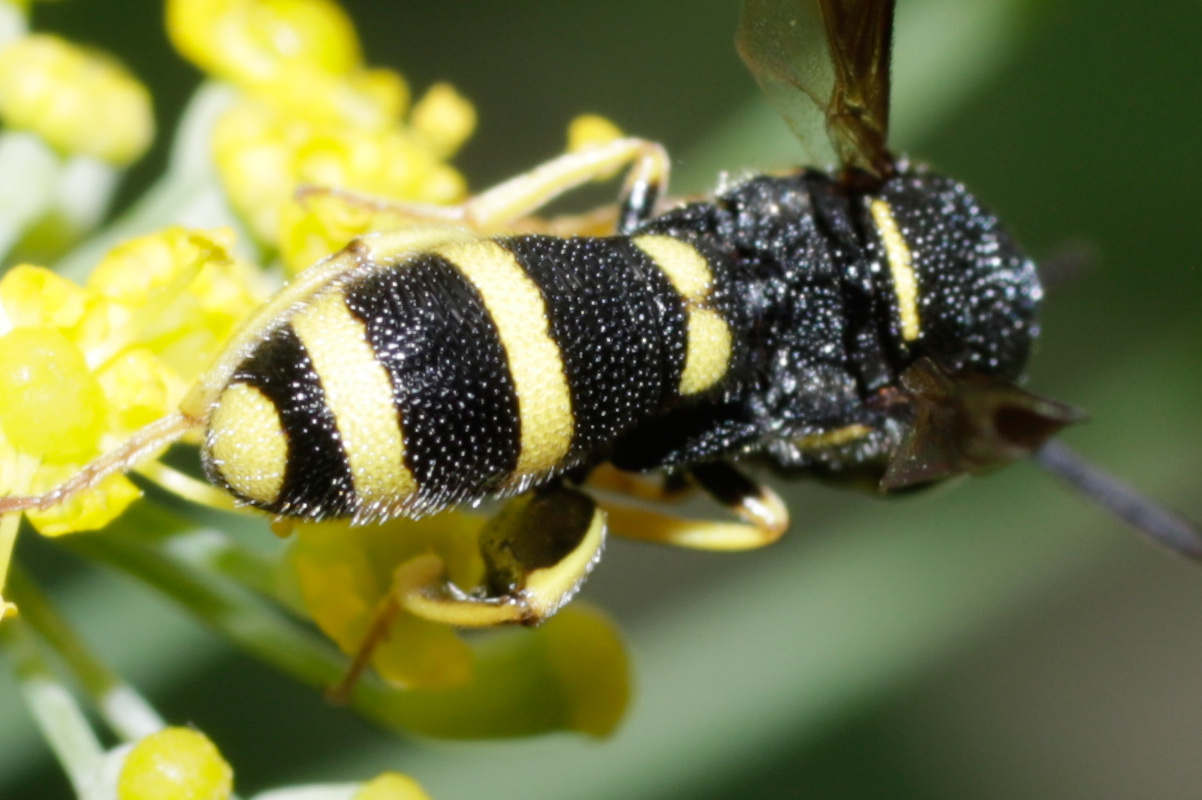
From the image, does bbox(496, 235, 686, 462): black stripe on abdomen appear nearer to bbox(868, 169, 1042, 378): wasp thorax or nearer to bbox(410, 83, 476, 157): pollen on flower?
bbox(868, 169, 1042, 378): wasp thorax

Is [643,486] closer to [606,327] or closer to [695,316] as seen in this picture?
[695,316]

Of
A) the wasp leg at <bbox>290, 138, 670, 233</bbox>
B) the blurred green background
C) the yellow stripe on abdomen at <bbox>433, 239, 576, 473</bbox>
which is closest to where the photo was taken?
the yellow stripe on abdomen at <bbox>433, 239, 576, 473</bbox>

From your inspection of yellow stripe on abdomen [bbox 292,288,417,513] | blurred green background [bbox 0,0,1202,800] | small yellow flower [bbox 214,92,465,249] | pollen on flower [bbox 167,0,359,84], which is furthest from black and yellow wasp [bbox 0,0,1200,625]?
pollen on flower [bbox 167,0,359,84]

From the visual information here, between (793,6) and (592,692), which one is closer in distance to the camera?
(793,6)

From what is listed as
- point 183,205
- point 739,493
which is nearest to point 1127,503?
point 739,493

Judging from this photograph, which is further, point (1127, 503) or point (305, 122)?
point (305, 122)

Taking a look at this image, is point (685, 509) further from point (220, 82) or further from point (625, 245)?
point (625, 245)

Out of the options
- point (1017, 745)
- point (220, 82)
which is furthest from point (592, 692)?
point (1017, 745)
